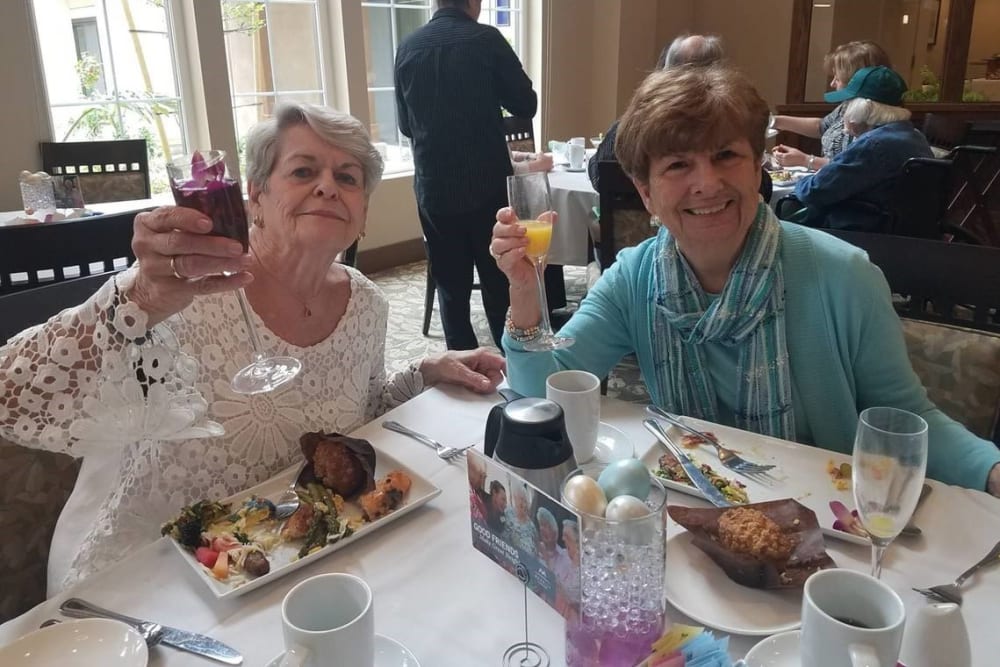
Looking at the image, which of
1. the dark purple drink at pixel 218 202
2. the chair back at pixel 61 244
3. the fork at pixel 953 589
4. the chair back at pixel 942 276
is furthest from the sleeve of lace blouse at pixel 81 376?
the chair back at pixel 942 276

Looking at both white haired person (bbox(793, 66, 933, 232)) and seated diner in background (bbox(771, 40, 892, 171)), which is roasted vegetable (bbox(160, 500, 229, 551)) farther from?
seated diner in background (bbox(771, 40, 892, 171))

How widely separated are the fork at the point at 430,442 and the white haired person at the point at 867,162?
2.60 meters

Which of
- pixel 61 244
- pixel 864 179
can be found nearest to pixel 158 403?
pixel 61 244

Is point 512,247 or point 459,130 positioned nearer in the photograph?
point 512,247

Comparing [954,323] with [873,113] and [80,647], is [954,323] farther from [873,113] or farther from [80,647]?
[873,113]

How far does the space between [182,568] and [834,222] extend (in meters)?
3.16

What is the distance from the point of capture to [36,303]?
1.33 metres

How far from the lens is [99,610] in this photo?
35.3 inches

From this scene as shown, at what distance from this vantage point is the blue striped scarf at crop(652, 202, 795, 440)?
1.36 m

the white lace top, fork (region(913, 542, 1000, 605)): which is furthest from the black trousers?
fork (region(913, 542, 1000, 605))

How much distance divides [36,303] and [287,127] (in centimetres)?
55

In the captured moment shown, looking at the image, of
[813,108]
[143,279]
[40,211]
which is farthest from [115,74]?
[813,108]

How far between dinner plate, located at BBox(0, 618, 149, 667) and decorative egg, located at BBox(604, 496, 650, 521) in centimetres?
51

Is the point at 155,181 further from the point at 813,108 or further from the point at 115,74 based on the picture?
the point at 813,108
